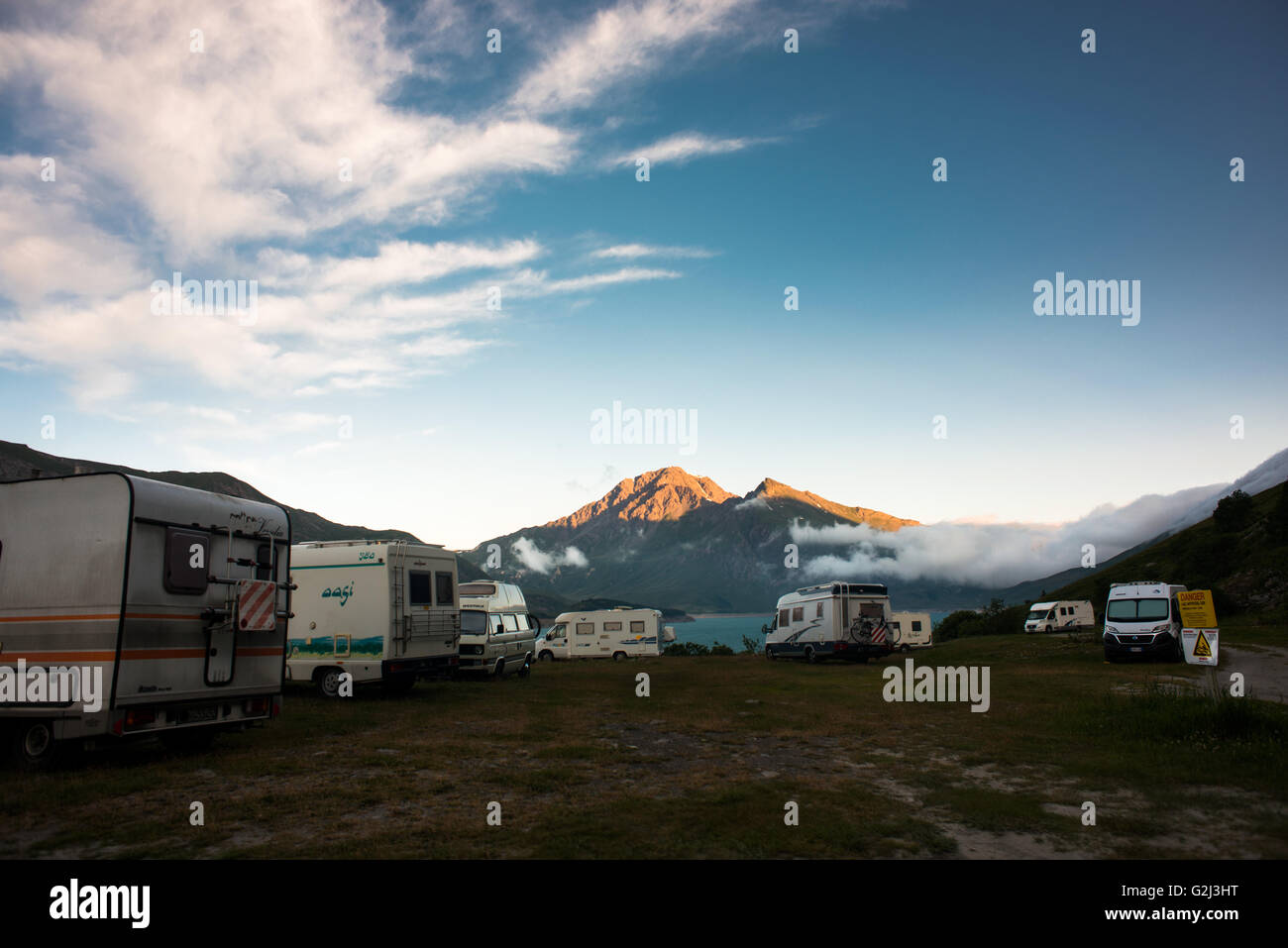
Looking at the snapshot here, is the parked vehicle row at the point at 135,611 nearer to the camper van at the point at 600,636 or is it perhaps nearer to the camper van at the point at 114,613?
the camper van at the point at 114,613

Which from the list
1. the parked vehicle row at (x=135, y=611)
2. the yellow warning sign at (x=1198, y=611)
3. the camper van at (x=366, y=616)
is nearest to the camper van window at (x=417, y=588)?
the camper van at (x=366, y=616)

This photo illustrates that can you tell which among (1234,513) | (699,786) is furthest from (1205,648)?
(1234,513)

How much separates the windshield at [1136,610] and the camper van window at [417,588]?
23.9 metres

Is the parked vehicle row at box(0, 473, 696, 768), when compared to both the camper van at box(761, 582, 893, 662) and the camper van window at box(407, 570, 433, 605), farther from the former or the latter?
the camper van at box(761, 582, 893, 662)

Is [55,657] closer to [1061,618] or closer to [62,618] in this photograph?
[62,618]

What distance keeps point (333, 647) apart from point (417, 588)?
255 centimetres

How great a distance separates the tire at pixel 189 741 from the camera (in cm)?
1197

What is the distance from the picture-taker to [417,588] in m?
19.0

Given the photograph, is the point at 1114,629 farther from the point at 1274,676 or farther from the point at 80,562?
the point at 80,562

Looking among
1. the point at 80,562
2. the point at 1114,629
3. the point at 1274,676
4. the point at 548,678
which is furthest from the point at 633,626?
the point at 80,562

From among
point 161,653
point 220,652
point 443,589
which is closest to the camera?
point 161,653

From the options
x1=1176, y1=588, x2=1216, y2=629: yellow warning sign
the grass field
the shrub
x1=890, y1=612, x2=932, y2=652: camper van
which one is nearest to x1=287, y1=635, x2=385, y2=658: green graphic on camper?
the grass field
